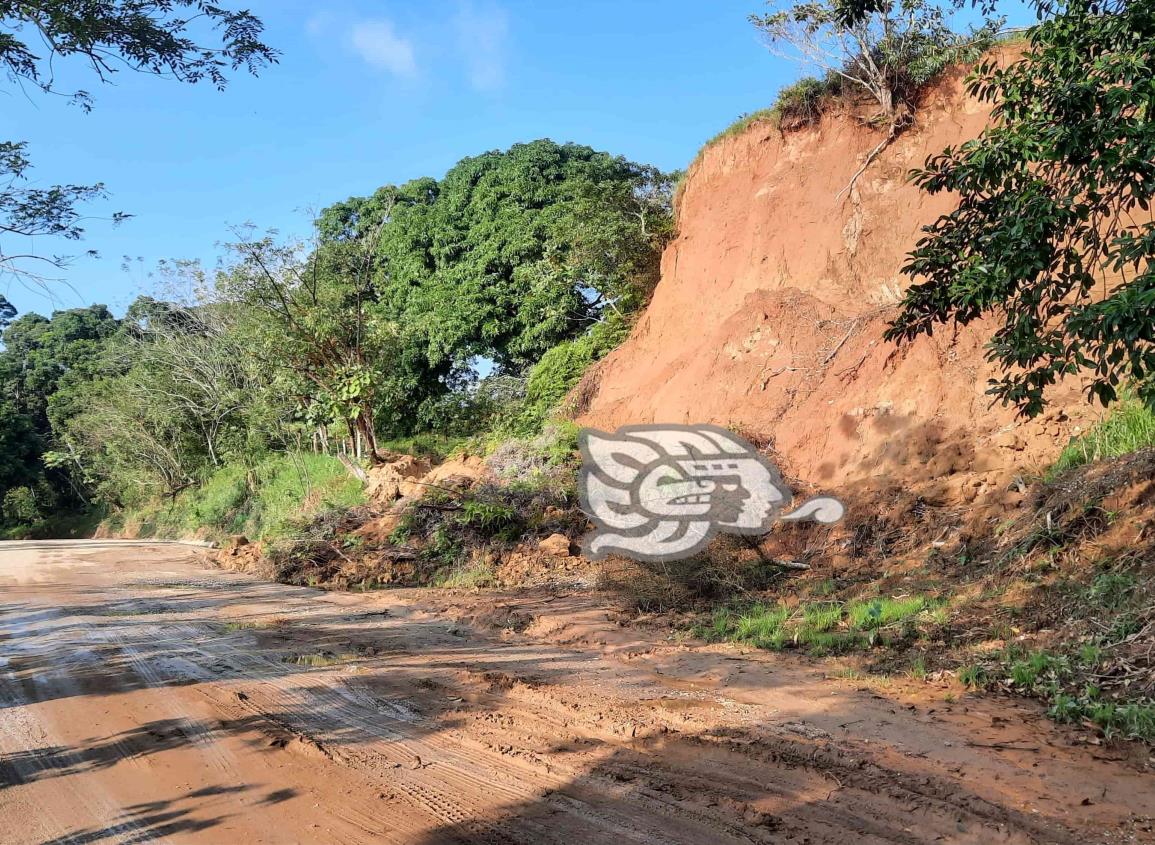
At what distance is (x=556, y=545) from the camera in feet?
37.6

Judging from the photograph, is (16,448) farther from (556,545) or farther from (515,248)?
(556,545)

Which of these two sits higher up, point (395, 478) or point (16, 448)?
point (16, 448)

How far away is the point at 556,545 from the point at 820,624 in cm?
500

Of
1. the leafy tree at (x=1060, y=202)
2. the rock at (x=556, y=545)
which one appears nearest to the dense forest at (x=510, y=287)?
the leafy tree at (x=1060, y=202)

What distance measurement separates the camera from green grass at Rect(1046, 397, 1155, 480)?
7.73 metres

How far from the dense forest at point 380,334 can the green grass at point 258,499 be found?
430 mm

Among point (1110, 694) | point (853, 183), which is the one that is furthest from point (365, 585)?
point (853, 183)

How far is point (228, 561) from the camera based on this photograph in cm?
1443

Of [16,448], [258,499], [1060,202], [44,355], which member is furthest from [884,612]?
[44,355]

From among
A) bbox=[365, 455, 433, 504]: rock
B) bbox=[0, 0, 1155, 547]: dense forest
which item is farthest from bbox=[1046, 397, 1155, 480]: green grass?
bbox=[365, 455, 433, 504]: rock

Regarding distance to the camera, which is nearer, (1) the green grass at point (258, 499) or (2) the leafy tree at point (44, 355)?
(1) the green grass at point (258, 499)

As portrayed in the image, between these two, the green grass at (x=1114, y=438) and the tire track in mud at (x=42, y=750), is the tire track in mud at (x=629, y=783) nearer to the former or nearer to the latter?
the tire track in mud at (x=42, y=750)

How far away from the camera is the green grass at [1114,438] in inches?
304

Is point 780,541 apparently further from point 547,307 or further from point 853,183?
point 547,307
